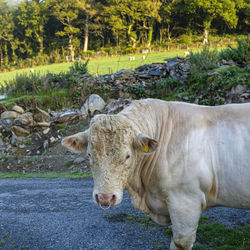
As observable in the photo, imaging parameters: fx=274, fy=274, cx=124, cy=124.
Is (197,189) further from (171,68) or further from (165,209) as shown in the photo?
(171,68)

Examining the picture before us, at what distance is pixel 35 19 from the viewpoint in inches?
2302

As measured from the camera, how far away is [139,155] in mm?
3598

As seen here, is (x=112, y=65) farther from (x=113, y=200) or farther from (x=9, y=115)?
(x=113, y=200)

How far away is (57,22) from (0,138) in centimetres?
5540

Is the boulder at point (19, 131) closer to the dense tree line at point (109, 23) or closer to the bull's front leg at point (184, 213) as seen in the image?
the bull's front leg at point (184, 213)

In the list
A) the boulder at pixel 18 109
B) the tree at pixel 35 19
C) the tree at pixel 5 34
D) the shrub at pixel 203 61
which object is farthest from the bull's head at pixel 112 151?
the tree at pixel 5 34

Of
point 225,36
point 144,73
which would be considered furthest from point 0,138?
point 225,36

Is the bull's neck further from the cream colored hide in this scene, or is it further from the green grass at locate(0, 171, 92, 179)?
the green grass at locate(0, 171, 92, 179)

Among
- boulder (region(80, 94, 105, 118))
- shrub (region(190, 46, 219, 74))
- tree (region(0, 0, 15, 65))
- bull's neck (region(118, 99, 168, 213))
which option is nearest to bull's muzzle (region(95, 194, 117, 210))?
bull's neck (region(118, 99, 168, 213))

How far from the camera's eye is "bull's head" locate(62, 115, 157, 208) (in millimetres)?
3191

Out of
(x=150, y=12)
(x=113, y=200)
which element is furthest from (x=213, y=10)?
(x=113, y=200)

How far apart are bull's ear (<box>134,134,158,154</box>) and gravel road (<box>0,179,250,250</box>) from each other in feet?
6.51

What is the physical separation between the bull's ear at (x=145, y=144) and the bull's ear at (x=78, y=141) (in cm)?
70

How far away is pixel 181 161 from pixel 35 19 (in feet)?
206
